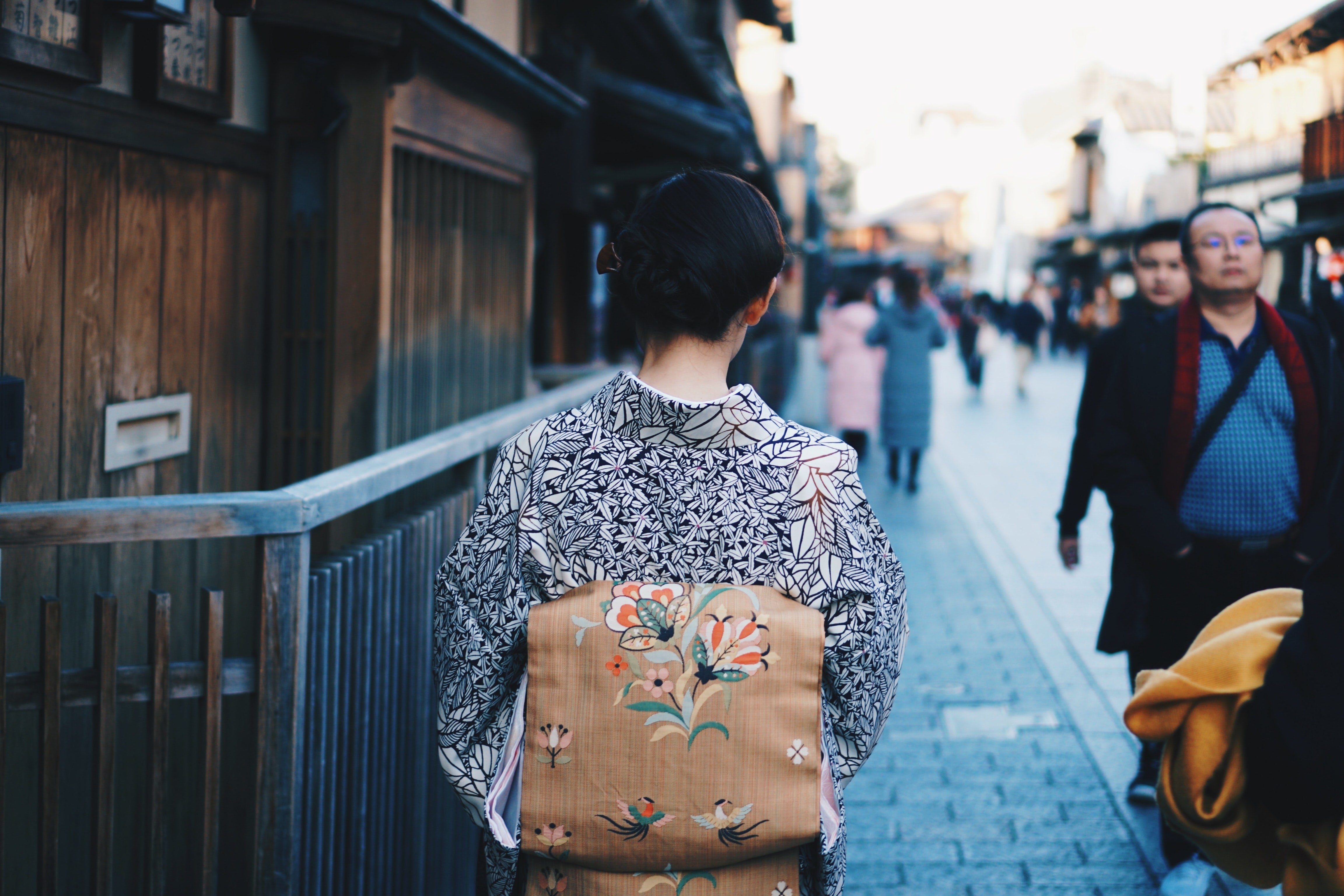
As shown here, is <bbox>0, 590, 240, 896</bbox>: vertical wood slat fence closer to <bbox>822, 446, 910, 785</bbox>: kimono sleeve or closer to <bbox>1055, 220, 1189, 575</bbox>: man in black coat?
<bbox>822, 446, 910, 785</bbox>: kimono sleeve

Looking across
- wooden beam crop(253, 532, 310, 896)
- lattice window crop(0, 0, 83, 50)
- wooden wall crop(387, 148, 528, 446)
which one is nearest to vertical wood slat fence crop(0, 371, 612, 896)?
wooden beam crop(253, 532, 310, 896)

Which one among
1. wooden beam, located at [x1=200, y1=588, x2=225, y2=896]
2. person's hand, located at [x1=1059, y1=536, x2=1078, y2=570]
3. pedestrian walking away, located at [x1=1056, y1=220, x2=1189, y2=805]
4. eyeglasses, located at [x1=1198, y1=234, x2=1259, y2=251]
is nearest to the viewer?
wooden beam, located at [x1=200, y1=588, x2=225, y2=896]

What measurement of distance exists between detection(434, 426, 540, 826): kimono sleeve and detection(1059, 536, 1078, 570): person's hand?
292cm

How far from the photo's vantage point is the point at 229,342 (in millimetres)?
3891

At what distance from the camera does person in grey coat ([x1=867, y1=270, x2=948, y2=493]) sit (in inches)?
424

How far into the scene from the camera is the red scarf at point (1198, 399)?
3605 mm

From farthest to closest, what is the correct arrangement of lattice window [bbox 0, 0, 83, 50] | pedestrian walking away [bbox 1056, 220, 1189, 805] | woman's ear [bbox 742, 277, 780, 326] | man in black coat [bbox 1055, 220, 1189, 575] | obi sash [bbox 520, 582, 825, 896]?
man in black coat [bbox 1055, 220, 1189, 575], pedestrian walking away [bbox 1056, 220, 1189, 805], lattice window [bbox 0, 0, 83, 50], woman's ear [bbox 742, 277, 780, 326], obi sash [bbox 520, 582, 825, 896]

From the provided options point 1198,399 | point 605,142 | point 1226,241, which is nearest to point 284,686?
point 1198,399

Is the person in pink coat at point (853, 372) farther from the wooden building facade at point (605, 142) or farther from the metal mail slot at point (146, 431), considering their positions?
the metal mail slot at point (146, 431)

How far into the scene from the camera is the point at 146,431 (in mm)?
3430

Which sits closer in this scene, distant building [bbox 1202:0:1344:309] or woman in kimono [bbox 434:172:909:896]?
woman in kimono [bbox 434:172:909:896]

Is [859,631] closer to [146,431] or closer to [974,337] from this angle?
[146,431]

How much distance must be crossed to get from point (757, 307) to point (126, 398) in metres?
2.10

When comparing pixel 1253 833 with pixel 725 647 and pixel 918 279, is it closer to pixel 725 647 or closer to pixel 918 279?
pixel 725 647
